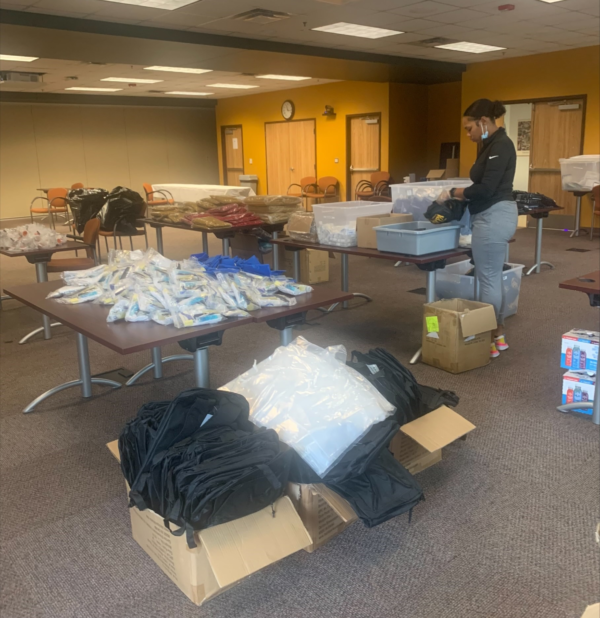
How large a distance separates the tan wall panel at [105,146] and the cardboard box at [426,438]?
44.3ft

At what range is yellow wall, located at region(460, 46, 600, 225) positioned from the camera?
902 cm

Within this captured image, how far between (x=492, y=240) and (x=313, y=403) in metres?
2.04

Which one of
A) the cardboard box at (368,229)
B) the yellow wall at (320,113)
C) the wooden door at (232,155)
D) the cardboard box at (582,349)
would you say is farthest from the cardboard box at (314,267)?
the wooden door at (232,155)

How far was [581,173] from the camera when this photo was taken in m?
8.48

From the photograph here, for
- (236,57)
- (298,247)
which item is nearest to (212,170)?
(236,57)

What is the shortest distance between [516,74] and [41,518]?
393 inches

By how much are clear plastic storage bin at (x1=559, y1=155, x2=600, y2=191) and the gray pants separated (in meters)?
5.63

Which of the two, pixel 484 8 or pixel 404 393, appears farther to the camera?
pixel 484 8

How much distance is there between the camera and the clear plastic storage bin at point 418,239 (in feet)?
11.9

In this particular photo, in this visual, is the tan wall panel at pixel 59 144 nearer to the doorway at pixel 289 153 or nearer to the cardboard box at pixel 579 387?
the doorway at pixel 289 153

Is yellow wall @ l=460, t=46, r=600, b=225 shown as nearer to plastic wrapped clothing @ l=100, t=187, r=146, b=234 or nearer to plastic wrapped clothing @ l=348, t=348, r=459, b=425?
plastic wrapped clothing @ l=100, t=187, r=146, b=234

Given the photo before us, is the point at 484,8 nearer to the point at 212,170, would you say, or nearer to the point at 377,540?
the point at 377,540

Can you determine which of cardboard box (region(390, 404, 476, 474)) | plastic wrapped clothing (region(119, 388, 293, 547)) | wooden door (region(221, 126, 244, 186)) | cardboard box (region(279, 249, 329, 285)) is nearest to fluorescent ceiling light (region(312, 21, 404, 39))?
cardboard box (region(279, 249, 329, 285))

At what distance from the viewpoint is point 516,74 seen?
32.2 ft
